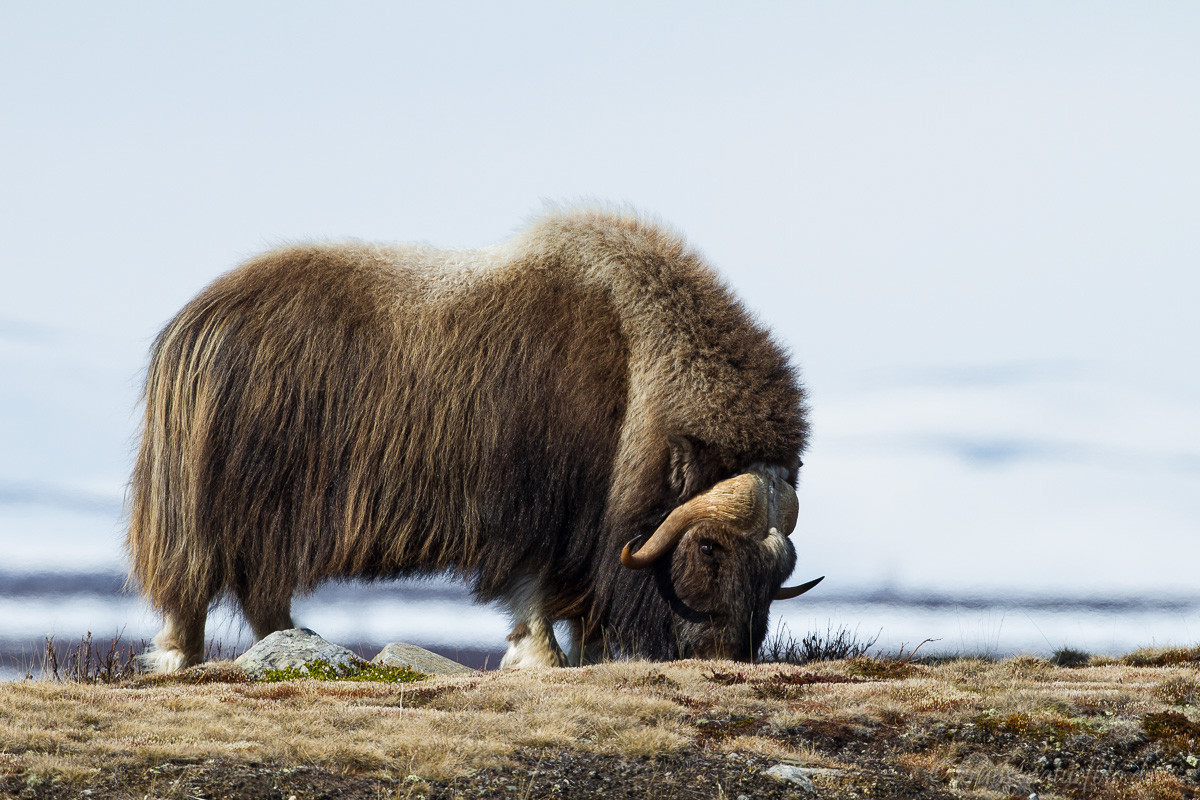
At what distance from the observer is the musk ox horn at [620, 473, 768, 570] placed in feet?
24.3

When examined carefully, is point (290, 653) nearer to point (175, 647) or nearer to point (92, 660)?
point (175, 647)

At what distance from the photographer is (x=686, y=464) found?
24.9ft

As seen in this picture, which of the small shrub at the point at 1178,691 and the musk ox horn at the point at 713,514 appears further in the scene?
the musk ox horn at the point at 713,514

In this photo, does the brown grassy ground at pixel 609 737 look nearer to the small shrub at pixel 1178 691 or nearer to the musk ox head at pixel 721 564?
the small shrub at pixel 1178 691

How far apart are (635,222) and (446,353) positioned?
1633 millimetres

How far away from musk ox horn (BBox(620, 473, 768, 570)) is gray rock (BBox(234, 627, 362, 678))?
184 centimetres

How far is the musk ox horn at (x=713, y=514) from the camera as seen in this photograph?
24.3ft

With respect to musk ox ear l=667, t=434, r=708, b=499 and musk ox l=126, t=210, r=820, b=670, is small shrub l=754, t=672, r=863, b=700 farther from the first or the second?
musk ox ear l=667, t=434, r=708, b=499

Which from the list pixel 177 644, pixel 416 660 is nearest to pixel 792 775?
pixel 416 660

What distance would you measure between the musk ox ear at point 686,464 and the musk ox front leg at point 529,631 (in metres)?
1.13

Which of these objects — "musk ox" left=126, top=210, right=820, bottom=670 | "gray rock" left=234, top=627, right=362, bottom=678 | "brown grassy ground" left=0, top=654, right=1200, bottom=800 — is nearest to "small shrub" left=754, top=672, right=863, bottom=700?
"brown grassy ground" left=0, top=654, right=1200, bottom=800

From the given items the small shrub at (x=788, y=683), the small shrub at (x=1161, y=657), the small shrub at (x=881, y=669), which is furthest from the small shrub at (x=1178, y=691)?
the small shrub at (x=1161, y=657)

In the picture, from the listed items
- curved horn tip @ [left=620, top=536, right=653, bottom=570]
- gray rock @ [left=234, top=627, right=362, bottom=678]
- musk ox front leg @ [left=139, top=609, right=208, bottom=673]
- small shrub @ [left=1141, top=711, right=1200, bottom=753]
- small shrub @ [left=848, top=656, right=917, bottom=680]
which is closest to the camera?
small shrub @ [left=1141, top=711, right=1200, bottom=753]

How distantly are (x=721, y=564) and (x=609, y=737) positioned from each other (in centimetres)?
228
